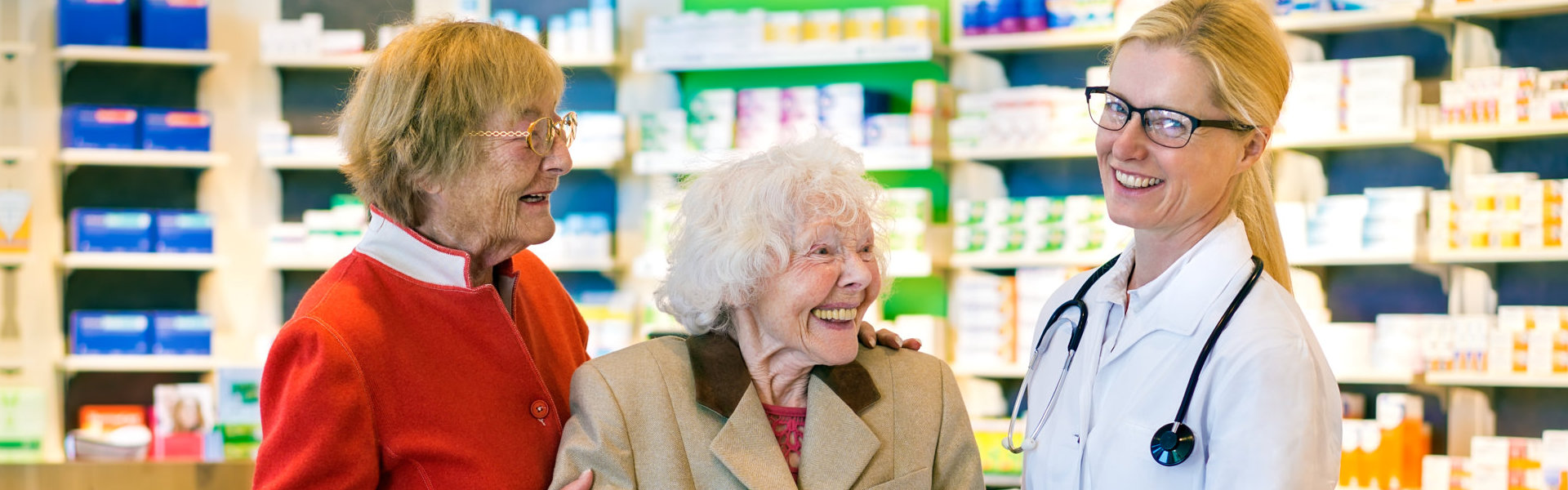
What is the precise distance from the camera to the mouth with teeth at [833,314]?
6.64ft

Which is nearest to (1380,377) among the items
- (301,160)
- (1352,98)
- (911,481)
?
(1352,98)

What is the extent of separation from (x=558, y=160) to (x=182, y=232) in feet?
13.6

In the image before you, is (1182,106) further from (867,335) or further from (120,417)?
(120,417)

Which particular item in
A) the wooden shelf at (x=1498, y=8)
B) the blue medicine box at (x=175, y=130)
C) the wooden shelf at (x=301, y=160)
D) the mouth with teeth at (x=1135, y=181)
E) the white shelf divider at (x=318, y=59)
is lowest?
the mouth with teeth at (x=1135, y=181)

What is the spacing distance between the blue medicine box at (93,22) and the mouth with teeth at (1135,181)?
5078mm

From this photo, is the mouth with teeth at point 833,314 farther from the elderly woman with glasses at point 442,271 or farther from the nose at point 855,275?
the elderly woman with glasses at point 442,271

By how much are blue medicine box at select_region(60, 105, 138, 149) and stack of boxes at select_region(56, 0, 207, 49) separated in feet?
1.00

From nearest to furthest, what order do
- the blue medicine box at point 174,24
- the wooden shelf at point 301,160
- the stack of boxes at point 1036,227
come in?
the stack of boxes at point 1036,227 → the wooden shelf at point 301,160 → the blue medicine box at point 174,24

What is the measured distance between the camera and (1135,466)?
68.4 inches

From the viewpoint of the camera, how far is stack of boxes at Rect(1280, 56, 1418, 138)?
448cm

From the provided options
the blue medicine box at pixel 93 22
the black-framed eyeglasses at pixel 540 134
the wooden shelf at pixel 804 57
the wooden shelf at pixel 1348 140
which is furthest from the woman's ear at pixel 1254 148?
the blue medicine box at pixel 93 22

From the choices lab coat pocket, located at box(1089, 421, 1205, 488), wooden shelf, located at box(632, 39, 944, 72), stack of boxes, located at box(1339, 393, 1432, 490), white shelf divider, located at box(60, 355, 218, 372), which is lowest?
stack of boxes, located at box(1339, 393, 1432, 490)

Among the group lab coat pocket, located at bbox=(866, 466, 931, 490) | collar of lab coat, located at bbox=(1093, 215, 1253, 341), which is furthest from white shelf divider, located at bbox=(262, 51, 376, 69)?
collar of lab coat, located at bbox=(1093, 215, 1253, 341)

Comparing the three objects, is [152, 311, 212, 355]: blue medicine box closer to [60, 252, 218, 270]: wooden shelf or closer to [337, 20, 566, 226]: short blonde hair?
[60, 252, 218, 270]: wooden shelf
